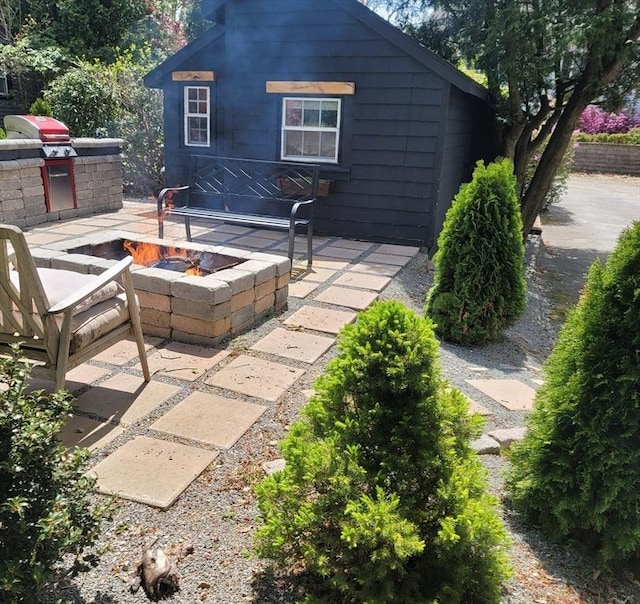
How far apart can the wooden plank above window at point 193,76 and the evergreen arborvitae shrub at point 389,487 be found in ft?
23.7

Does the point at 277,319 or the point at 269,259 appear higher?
the point at 269,259

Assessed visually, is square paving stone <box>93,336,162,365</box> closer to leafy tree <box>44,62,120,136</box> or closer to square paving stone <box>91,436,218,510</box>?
square paving stone <box>91,436,218,510</box>

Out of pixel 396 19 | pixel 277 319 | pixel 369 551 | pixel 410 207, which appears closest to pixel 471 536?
pixel 369 551

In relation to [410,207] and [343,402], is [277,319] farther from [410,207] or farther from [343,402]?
[410,207]

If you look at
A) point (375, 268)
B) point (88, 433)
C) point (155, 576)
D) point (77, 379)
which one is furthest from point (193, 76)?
point (155, 576)

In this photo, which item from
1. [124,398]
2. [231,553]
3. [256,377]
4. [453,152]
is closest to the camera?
[231,553]

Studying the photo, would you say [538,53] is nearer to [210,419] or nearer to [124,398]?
[210,419]

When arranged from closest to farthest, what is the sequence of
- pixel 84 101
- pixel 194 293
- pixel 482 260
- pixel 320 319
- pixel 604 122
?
pixel 194 293
pixel 482 260
pixel 320 319
pixel 84 101
pixel 604 122

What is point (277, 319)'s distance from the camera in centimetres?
445

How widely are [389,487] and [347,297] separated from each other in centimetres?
342

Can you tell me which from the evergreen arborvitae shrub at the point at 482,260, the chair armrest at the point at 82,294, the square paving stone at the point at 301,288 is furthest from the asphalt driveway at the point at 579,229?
the chair armrest at the point at 82,294

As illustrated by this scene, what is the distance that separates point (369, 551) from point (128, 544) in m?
0.97

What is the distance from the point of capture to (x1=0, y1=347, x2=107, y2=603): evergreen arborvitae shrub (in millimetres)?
1405

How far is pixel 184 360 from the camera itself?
3600mm
